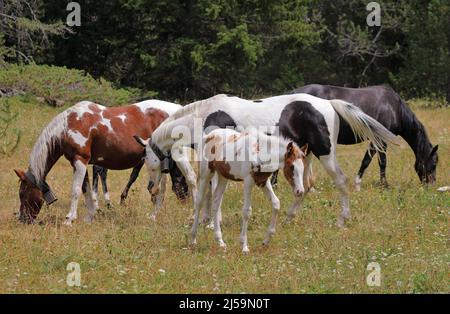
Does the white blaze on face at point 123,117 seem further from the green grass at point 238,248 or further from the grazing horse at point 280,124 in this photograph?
the green grass at point 238,248

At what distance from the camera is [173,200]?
12.4 m

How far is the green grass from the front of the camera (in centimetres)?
790

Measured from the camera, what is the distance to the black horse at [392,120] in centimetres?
1338

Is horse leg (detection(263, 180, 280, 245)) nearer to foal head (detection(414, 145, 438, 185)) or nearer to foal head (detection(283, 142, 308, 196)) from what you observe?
foal head (detection(283, 142, 308, 196))

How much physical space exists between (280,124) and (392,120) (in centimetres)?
347

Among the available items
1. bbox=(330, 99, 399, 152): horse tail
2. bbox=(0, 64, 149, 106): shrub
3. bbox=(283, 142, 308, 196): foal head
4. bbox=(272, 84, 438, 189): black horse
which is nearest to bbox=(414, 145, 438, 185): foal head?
bbox=(272, 84, 438, 189): black horse

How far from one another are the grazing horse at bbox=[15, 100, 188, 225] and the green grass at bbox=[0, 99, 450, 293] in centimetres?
39

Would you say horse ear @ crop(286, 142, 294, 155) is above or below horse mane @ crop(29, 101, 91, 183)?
above

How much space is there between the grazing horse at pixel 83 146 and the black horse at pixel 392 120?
367cm

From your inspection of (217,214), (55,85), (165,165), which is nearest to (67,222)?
(165,165)

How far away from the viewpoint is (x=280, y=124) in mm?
10789
